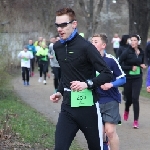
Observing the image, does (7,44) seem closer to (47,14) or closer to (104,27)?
(47,14)

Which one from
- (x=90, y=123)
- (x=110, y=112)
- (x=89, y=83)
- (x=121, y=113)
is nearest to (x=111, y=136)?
(x=110, y=112)

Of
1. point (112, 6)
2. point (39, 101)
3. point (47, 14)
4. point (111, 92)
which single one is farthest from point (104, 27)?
point (111, 92)

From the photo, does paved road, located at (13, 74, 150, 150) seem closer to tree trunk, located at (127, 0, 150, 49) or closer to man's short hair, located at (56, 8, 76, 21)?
man's short hair, located at (56, 8, 76, 21)

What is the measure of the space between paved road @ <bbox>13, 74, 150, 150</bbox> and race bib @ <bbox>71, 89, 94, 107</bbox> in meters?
3.19

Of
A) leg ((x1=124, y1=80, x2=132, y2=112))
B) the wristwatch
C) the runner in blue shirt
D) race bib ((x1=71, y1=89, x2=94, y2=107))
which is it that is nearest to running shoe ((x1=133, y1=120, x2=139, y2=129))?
leg ((x1=124, y1=80, x2=132, y2=112))

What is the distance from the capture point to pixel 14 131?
9570 millimetres

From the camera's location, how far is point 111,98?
7691mm

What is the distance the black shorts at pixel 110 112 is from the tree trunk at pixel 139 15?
1512cm

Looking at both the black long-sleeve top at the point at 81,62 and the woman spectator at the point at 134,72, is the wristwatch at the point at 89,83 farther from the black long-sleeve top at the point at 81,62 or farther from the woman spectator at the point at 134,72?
the woman spectator at the point at 134,72

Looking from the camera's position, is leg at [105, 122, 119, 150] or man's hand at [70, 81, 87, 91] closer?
man's hand at [70, 81, 87, 91]

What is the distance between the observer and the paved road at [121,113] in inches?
376

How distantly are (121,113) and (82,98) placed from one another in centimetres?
789

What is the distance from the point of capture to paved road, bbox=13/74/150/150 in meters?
9.55

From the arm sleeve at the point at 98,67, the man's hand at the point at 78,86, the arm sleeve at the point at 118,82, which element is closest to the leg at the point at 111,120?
the arm sleeve at the point at 118,82
